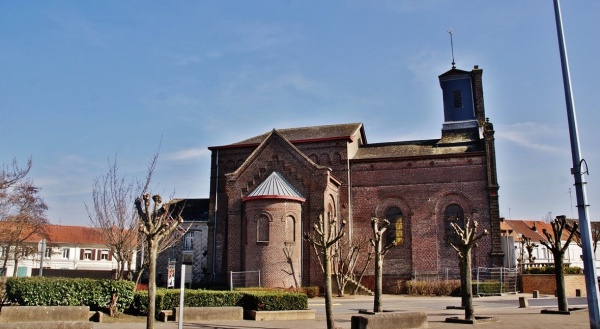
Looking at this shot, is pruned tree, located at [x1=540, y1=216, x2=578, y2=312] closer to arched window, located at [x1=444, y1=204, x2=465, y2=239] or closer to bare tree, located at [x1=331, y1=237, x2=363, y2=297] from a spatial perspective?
arched window, located at [x1=444, y1=204, x2=465, y2=239]

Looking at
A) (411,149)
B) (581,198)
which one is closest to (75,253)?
(411,149)

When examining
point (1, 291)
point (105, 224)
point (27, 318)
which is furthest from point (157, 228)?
point (105, 224)

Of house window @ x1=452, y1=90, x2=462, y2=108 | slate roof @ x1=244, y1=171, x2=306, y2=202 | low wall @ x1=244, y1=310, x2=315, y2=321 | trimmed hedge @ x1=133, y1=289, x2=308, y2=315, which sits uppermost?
house window @ x1=452, y1=90, x2=462, y2=108

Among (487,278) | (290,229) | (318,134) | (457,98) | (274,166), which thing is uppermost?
(457,98)

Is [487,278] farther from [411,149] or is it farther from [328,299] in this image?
[328,299]

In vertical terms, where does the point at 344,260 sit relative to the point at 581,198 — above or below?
below

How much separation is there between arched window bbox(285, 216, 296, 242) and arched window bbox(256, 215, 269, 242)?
4.08 feet

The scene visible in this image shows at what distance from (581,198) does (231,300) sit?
12620 millimetres

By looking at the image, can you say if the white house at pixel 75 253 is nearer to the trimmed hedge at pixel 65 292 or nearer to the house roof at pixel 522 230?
the trimmed hedge at pixel 65 292

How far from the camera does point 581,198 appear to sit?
11273 mm

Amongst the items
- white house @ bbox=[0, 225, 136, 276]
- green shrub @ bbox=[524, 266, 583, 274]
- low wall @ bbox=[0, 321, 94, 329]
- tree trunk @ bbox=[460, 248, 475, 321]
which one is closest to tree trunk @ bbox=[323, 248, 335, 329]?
tree trunk @ bbox=[460, 248, 475, 321]

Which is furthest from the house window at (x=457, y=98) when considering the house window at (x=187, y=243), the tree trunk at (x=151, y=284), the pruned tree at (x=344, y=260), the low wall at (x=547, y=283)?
the tree trunk at (x=151, y=284)

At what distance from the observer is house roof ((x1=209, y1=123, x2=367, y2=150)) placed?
129ft

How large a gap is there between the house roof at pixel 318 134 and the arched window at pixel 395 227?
649cm
